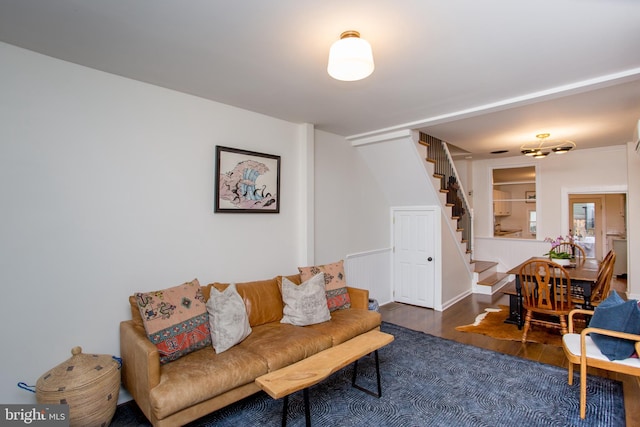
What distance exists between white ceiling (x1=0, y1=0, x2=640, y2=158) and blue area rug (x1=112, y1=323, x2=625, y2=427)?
2.49m

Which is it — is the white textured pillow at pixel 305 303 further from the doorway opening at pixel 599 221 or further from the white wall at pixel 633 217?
the doorway opening at pixel 599 221

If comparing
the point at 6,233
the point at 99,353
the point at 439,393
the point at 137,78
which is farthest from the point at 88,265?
the point at 439,393

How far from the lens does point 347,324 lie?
10.0 ft

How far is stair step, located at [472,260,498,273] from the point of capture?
6137 mm

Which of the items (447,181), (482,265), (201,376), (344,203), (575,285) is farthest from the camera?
(482,265)

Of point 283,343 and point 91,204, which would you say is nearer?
point 91,204

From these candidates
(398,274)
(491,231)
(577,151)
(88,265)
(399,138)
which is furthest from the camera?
(491,231)

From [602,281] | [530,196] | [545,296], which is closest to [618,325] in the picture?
[545,296]

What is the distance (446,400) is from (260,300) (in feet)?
5.80

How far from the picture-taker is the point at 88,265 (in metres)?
2.42

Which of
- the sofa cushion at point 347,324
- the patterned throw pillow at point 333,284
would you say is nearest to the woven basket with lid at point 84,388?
the sofa cushion at point 347,324

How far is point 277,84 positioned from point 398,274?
3689mm

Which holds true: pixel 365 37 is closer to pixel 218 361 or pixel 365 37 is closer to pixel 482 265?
pixel 218 361

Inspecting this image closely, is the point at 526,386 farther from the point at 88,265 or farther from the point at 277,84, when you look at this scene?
the point at 88,265
